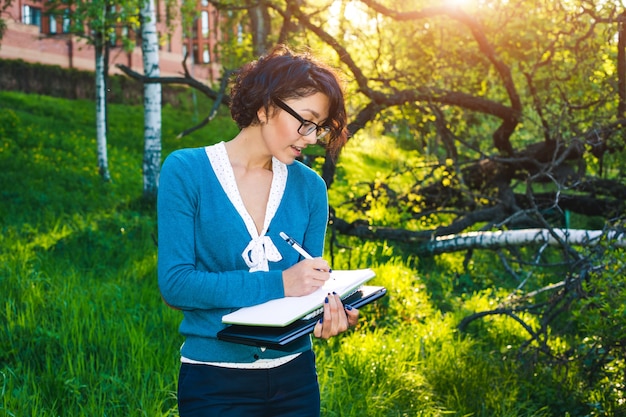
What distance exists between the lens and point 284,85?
2.35m

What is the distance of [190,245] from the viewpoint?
222cm

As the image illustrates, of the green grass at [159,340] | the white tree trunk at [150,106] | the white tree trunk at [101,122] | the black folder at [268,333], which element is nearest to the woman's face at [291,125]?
the black folder at [268,333]

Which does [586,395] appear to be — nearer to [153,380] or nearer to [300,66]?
[153,380]

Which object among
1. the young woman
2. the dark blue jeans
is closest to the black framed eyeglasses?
the young woman

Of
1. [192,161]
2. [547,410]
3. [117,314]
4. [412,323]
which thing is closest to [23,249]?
[117,314]

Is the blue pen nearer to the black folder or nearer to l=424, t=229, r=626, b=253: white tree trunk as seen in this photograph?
the black folder

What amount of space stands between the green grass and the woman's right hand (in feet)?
6.67

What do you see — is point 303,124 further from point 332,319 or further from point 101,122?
point 101,122

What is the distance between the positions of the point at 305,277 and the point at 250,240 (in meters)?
0.22

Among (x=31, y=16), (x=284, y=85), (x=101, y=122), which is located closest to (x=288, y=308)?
(x=284, y=85)

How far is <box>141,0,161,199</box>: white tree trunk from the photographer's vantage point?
13.0m

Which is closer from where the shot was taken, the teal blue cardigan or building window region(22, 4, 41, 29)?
the teal blue cardigan

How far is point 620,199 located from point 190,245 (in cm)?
755

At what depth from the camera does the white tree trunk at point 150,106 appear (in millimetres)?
13039
